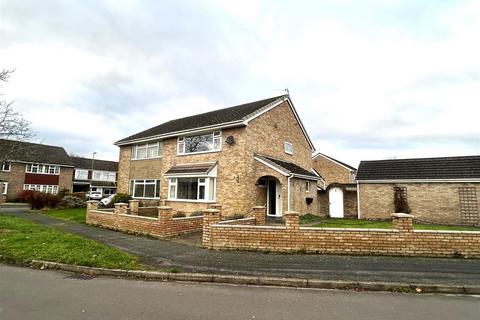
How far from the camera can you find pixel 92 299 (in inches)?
199

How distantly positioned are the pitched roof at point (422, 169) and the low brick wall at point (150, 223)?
13.0m

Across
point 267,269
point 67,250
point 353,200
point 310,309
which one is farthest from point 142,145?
point 310,309

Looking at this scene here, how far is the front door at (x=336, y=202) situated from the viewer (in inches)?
806

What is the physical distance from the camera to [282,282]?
19.7 feet

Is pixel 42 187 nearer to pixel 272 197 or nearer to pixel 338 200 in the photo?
pixel 272 197

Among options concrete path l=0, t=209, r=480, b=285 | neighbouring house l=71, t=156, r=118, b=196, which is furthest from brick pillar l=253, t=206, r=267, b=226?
neighbouring house l=71, t=156, r=118, b=196

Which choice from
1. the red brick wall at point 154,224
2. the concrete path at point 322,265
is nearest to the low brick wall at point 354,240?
the concrete path at point 322,265

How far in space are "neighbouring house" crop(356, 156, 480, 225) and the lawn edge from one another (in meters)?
14.0

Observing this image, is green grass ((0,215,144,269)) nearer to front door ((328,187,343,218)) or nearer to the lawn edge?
the lawn edge

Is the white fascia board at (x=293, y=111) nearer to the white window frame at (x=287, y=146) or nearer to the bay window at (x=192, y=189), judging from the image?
the white window frame at (x=287, y=146)

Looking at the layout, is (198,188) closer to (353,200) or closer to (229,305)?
(353,200)

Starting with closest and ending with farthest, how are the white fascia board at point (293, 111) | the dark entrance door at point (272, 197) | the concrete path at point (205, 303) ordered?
1. the concrete path at point (205, 303)
2. the white fascia board at point (293, 111)
3. the dark entrance door at point (272, 197)

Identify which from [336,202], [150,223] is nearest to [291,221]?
[150,223]

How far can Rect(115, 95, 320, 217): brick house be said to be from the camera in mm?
16281
